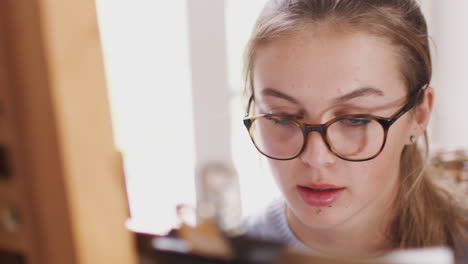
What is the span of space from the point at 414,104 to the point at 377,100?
0.08 metres

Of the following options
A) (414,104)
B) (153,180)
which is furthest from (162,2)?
(414,104)

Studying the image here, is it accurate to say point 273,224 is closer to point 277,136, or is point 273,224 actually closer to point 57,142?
point 277,136

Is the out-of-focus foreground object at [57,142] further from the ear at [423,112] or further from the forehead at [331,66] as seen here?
the ear at [423,112]

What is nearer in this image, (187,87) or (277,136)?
(277,136)

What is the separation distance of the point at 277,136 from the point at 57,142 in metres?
0.37

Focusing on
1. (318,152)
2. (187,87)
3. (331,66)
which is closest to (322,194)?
(318,152)

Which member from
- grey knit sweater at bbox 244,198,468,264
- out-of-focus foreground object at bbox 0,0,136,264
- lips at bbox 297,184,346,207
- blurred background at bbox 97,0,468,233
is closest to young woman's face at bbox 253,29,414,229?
lips at bbox 297,184,346,207

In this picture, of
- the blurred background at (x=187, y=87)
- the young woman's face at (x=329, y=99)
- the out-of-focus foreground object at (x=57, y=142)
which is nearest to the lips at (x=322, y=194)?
the young woman's face at (x=329, y=99)

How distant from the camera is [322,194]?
0.53m

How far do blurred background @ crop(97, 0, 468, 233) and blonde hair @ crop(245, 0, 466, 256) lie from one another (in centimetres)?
66

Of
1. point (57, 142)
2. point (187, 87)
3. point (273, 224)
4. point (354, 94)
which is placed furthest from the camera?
point (187, 87)

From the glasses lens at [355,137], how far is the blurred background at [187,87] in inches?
30.1

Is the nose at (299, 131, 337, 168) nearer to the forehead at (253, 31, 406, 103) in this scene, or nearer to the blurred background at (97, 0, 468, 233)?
the forehead at (253, 31, 406, 103)

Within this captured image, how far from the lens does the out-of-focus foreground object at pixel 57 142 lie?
0.75 feet
